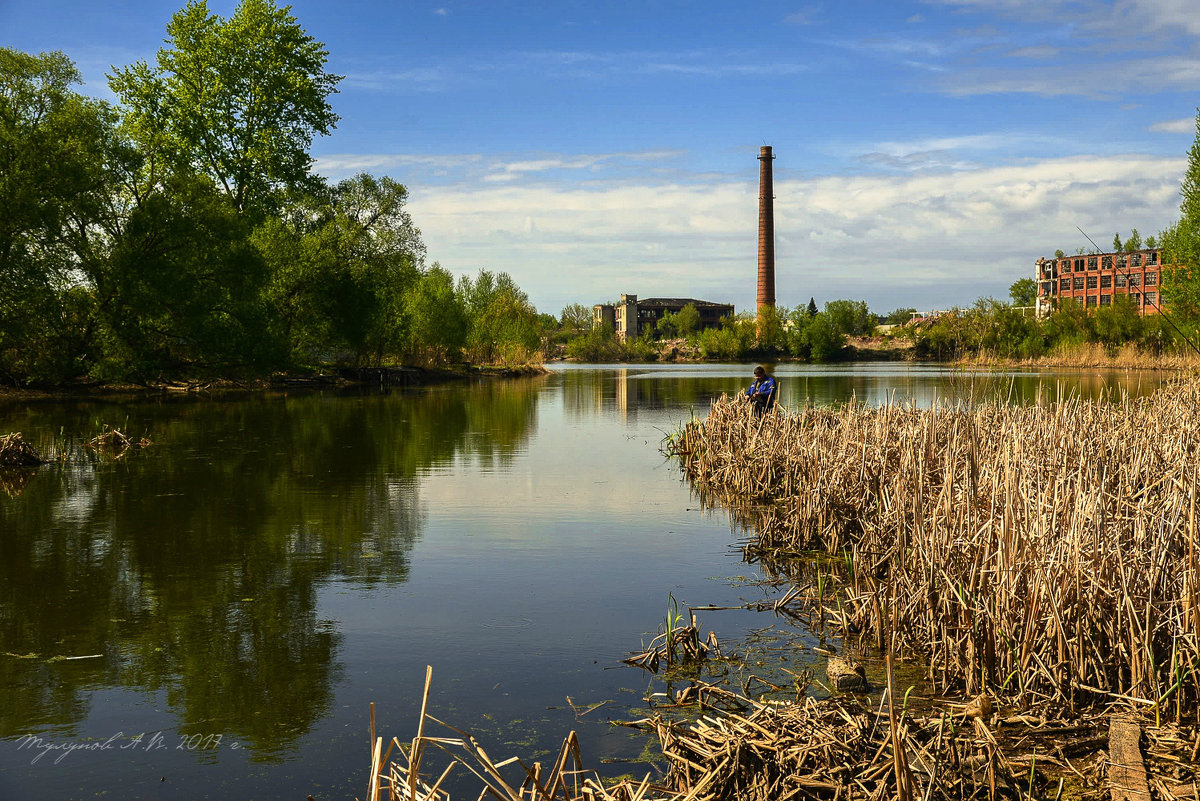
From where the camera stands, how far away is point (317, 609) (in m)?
9.73

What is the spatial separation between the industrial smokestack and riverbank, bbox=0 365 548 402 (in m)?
40.5

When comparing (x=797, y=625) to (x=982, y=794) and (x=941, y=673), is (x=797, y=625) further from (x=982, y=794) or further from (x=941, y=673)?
(x=982, y=794)

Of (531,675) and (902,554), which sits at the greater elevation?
(902,554)

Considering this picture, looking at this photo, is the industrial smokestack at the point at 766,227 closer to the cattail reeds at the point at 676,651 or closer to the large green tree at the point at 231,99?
the large green tree at the point at 231,99

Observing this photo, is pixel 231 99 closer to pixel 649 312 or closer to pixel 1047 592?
pixel 1047 592

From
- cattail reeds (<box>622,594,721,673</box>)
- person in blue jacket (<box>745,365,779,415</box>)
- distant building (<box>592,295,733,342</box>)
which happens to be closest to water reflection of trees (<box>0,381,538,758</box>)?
cattail reeds (<box>622,594,721,673</box>)

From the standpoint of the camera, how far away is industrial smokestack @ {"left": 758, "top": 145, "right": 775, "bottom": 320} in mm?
99938

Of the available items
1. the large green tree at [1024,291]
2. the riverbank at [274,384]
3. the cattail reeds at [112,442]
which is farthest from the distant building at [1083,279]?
the cattail reeds at [112,442]

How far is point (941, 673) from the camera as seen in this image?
746cm

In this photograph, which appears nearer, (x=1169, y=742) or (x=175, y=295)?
(x=1169, y=742)

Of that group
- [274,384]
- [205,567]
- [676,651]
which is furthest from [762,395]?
[274,384]

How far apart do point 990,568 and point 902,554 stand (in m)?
1.39

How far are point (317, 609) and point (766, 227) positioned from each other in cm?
9501

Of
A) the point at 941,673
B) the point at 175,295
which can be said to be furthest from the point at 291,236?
the point at 941,673
